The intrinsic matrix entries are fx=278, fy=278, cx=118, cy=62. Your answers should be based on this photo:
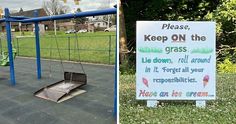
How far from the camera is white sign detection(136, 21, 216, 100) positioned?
3881mm

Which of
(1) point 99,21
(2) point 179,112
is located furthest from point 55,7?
(2) point 179,112

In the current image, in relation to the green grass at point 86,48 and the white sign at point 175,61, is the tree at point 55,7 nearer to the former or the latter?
the white sign at point 175,61

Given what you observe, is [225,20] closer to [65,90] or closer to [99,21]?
[99,21]

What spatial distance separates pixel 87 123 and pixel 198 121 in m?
1.34

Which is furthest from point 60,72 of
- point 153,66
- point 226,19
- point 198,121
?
point 226,19

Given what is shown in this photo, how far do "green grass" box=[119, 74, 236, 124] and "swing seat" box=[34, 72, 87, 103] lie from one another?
0.90m

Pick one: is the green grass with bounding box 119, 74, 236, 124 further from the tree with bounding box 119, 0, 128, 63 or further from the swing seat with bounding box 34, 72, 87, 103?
the tree with bounding box 119, 0, 128, 63

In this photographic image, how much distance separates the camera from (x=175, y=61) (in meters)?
3.92

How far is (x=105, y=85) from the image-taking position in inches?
215

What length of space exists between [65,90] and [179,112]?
2.05 meters

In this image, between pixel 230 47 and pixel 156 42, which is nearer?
pixel 156 42

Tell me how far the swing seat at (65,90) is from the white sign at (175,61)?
1335 mm

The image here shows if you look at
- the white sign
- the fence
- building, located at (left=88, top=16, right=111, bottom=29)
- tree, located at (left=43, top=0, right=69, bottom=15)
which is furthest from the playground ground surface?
the fence

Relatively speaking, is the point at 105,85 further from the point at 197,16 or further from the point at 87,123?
the point at 197,16
